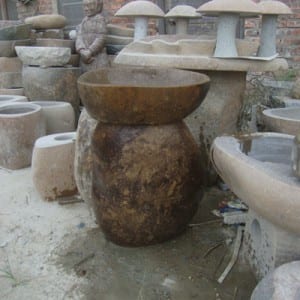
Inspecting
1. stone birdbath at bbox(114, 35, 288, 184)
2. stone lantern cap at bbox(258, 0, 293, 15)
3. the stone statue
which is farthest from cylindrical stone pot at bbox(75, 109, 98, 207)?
→ the stone statue

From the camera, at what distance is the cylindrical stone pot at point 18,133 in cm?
303

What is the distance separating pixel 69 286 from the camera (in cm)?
177

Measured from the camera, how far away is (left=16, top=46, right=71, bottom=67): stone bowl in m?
4.02

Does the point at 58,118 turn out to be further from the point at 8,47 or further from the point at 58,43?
the point at 8,47

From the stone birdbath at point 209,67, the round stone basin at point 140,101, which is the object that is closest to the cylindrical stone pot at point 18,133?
the stone birdbath at point 209,67

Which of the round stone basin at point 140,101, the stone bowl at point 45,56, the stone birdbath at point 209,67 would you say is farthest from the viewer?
the stone bowl at point 45,56

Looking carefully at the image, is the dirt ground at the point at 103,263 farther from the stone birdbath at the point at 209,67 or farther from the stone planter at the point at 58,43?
the stone planter at the point at 58,43

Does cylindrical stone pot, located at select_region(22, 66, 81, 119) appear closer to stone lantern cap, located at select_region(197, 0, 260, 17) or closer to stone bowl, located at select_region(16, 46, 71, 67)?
stone bowl, located at select_region(16, 46, 71, 67)

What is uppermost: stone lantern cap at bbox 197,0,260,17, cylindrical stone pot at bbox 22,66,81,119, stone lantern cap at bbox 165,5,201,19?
stone lantern cap at bbox 197,0,260,17

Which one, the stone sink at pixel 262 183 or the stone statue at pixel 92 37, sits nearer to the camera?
the stone sink at pixel 262 183

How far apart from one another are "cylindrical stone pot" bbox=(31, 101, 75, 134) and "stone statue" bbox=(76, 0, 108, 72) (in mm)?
921

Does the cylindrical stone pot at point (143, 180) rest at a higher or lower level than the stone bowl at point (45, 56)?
lower

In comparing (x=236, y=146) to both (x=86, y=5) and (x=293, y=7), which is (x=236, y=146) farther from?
(x=86, y=5)

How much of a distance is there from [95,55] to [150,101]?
278 centimetres
